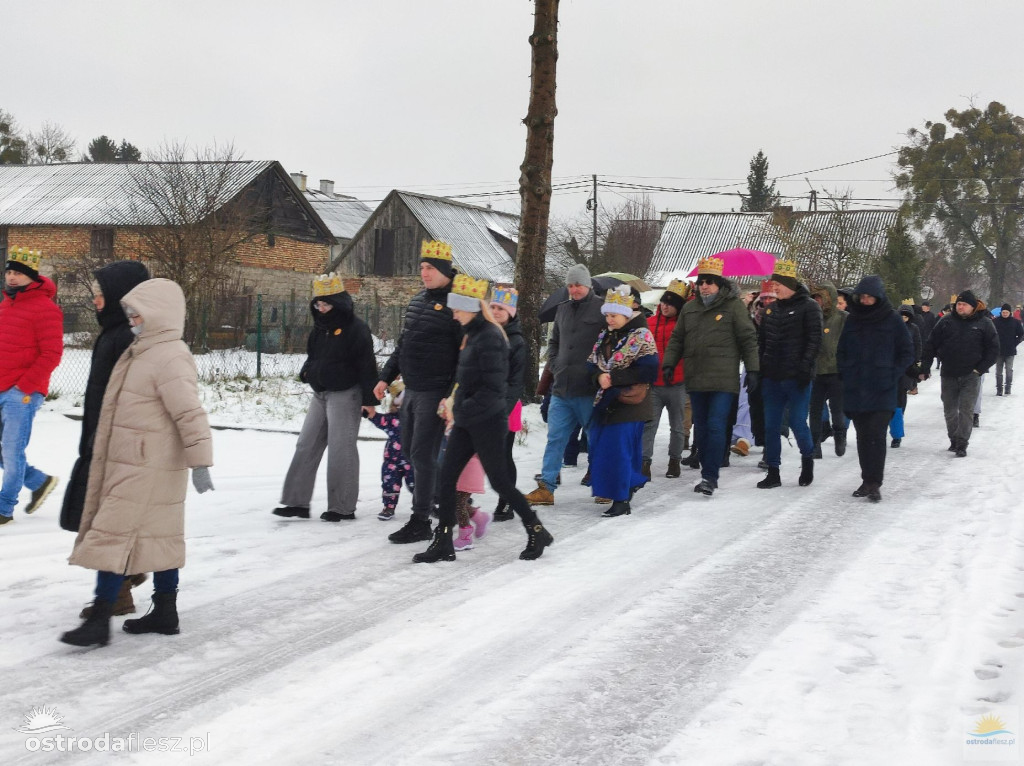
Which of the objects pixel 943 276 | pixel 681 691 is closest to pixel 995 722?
pixel 681 691

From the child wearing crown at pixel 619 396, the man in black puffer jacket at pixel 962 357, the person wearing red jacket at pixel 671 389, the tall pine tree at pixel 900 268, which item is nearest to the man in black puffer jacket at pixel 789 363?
the person wearing red jacket at pixel 671 389

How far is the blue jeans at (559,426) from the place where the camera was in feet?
28.3

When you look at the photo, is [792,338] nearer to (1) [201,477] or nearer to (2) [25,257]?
(1) [201,477]

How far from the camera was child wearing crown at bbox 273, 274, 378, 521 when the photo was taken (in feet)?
25.1

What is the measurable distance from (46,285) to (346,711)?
4.91 metres

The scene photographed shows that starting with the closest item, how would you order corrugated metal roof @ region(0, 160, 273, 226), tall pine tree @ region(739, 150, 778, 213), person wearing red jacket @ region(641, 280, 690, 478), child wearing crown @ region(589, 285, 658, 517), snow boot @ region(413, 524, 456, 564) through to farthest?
snow boot @ region(413, 524, 456, 564) → child wearing crown @ region(589, 285, 658, 517) → person wearing red jacket @ region(641, 280, 690, 478) → corrugated metal roof @ region(0, 160, 273, 226) → tall pine tree @ region(739, 150, 778, 213)

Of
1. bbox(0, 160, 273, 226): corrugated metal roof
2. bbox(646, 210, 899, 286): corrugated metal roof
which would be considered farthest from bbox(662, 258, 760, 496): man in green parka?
bbox(646, 210, 899, 286): corrugated metal roof

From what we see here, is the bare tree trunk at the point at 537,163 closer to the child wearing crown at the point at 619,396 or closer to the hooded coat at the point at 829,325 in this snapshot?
the hooded coat at the point at 829,325

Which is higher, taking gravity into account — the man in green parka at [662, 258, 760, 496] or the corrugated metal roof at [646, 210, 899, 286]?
the corrugated metal roof at [646, 210, 899, 286]

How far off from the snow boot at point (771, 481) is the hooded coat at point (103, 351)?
6.27 metres

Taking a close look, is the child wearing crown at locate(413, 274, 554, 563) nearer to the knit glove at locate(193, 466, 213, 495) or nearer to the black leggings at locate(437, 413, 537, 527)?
the black leggings at locate(437, 413, 537, 527)

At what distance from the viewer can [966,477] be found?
10023 mm

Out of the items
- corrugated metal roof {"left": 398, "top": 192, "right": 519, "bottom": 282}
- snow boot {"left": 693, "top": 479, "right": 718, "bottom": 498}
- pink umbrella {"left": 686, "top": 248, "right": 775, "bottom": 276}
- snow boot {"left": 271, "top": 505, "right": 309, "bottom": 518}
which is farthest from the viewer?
corrugated metal roof {"left": 398, "top": 192, "right": 519, "bottom": 282}

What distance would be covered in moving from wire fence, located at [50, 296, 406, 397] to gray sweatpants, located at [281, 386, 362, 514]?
27.6 ft
